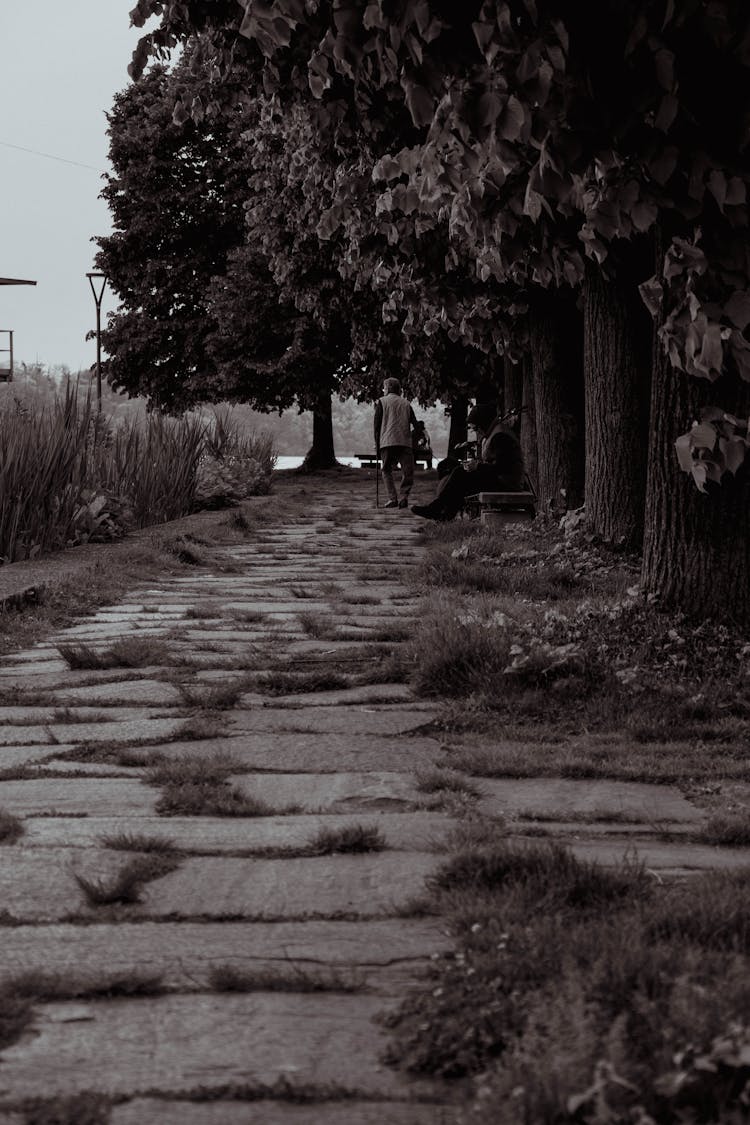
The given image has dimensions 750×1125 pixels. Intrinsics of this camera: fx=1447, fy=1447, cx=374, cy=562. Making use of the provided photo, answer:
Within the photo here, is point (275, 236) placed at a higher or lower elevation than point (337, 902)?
higher

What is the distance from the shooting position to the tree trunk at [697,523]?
6.84 metres

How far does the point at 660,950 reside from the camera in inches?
104

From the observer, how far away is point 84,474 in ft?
41.8

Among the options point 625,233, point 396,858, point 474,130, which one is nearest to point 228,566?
point 625,233

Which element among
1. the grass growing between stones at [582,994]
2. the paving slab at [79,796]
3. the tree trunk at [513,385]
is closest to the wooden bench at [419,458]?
the tree trunk at [513,385]

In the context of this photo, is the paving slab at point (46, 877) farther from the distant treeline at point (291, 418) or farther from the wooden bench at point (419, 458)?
the wooden bench at point (419, 458)

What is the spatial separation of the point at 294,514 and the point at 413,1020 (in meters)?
16.1

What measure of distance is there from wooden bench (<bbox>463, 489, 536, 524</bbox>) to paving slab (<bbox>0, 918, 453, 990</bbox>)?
11.6 meters

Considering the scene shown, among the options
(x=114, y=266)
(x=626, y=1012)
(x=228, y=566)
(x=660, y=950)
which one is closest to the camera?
(x=626, y=1012)

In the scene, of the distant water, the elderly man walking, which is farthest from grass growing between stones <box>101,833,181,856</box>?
the distant water

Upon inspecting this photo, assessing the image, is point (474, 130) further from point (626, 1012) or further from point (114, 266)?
point (114, 266)

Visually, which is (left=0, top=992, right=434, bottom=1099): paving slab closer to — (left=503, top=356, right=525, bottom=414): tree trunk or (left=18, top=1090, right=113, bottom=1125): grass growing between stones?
(left=18, top=1090, right=113, bottom=1125): grass growing between stones

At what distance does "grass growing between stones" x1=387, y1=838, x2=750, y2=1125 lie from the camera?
6.78 feet

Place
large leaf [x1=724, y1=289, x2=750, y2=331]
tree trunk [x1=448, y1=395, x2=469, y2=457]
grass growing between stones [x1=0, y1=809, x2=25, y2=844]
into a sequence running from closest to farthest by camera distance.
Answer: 1. grass growing between stones [x1=0, y1=809, x2=25, y2=844]
2. large leaf [x1=724, y1=289, x2=750, y2=331]
3. tree trunk [x1=448, y1=395, x2=469, y2=457]
